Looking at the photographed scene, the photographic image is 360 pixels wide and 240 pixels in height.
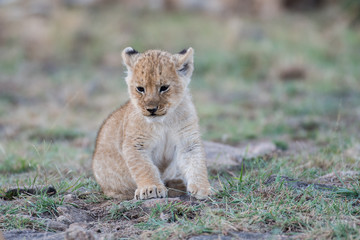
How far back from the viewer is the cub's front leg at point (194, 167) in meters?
4.99

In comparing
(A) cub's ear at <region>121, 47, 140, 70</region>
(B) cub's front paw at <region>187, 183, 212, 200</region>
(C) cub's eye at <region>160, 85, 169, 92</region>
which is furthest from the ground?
(A) cub's ear at <region>121, 47, 140, 70</region>

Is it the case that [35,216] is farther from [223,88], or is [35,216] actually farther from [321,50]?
[321,50]

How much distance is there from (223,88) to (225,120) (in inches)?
127

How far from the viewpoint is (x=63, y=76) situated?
1454 cm

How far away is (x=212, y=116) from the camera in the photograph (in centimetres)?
1055

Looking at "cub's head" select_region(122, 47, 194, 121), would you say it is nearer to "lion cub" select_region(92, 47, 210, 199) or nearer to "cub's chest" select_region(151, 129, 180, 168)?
"lion cub" select_region(92, 47, 210, 199)

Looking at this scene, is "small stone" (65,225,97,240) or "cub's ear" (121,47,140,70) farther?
"cub's ear" (121,47,140,70)

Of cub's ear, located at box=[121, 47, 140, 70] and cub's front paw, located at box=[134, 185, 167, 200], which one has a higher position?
cub's ear, located at box=[121, 47, 140, 70]

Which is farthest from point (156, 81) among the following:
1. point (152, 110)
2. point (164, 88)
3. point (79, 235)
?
point (79, 235)

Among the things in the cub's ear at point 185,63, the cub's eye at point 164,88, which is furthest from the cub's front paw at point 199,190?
the cub's ear at point 185,63

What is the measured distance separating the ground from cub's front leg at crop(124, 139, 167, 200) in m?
0.20

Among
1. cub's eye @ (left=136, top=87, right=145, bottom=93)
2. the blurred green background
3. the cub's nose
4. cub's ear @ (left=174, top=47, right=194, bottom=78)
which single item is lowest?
the blurred green background

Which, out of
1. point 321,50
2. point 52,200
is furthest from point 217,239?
point 321,50

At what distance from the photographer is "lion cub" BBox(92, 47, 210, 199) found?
5.03m
